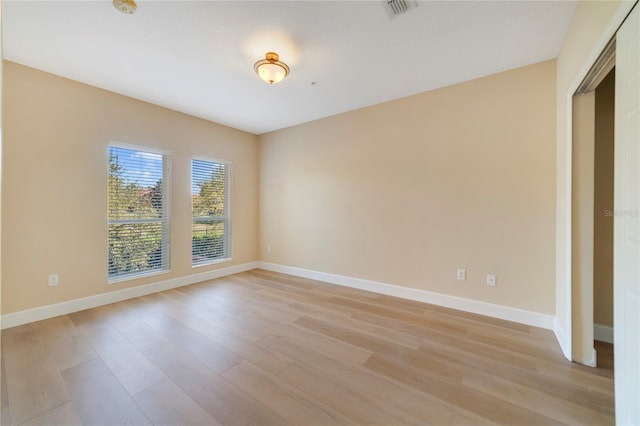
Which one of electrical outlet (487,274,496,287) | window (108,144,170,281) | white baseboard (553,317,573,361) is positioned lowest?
white baseboard (553,317,573,361)

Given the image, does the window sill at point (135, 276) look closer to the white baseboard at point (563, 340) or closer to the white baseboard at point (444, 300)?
the white baseboard at point (444, 300)

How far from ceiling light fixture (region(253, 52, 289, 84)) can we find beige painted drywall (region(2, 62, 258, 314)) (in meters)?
1.39

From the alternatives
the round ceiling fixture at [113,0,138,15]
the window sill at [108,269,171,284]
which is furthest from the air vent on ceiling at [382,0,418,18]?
the window sill at [108,269,171,284]

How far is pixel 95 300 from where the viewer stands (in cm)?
305

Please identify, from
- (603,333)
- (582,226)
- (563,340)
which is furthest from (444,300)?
(582,226)

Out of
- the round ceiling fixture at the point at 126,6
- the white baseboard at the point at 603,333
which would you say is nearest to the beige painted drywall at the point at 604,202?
the white baseboard at the point at 603,333

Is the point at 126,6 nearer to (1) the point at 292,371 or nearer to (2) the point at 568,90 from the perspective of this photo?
(1) the point at 292,371

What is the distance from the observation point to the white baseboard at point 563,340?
1971mm

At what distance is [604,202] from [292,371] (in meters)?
3.15

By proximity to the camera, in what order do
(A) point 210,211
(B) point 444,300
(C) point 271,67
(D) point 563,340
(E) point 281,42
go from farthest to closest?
(A) point 210,211 < (B) point 444,300 < (C) point 271,67 < (E) point 281,42 < (D) point 563,340

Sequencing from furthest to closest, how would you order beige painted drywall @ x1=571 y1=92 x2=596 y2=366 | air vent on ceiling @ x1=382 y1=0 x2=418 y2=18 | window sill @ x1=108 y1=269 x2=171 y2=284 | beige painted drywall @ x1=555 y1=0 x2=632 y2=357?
window sill @ x1=108 y1=269 x2=171 y2=284, beige painted drywall @ x1=571 y1=92 x2=596 y2=366, air vent on ceiling @ x1=382 y1=0 x2=418 y2=18, beige painted drywall @ x1=555 y1=0 x2=632 y2=357

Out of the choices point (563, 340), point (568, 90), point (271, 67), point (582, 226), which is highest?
point (271, 67)

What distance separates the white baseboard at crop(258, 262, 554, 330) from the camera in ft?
8.36

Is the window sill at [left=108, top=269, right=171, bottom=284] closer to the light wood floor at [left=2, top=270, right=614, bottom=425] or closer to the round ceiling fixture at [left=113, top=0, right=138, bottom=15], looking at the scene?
the light wood floor at [left=2, top=270, right=614, bottom=425]
